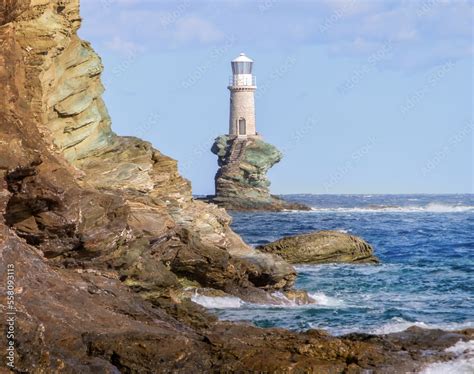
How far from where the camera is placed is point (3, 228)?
484 inches

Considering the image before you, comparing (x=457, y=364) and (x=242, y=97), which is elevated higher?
(x=242, y=97)

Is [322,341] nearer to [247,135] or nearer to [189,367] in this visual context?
[189,367]

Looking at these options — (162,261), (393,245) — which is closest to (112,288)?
(162,261)

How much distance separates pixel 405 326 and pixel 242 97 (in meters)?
71.8

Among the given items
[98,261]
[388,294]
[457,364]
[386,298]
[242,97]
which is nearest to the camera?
[457,364]

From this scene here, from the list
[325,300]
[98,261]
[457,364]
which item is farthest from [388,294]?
[457,364]

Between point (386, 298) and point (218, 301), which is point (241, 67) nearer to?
point (386, 298)

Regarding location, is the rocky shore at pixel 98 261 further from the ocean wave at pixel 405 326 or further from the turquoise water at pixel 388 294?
the ocean wave at pixel 405 326

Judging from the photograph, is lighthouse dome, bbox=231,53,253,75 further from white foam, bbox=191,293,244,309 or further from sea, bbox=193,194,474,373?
white foam, bbox=191,293,244,309

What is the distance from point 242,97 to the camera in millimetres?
87875

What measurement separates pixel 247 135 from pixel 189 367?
8046cm

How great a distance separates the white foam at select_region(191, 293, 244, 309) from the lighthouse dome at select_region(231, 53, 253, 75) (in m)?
67.6

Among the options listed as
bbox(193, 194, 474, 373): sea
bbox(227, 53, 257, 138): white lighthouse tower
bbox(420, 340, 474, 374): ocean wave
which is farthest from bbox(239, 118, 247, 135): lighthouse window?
bbox(420, 340, 474, 374): ocean wave

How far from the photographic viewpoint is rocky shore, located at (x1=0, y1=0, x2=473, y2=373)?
11.1 metres
